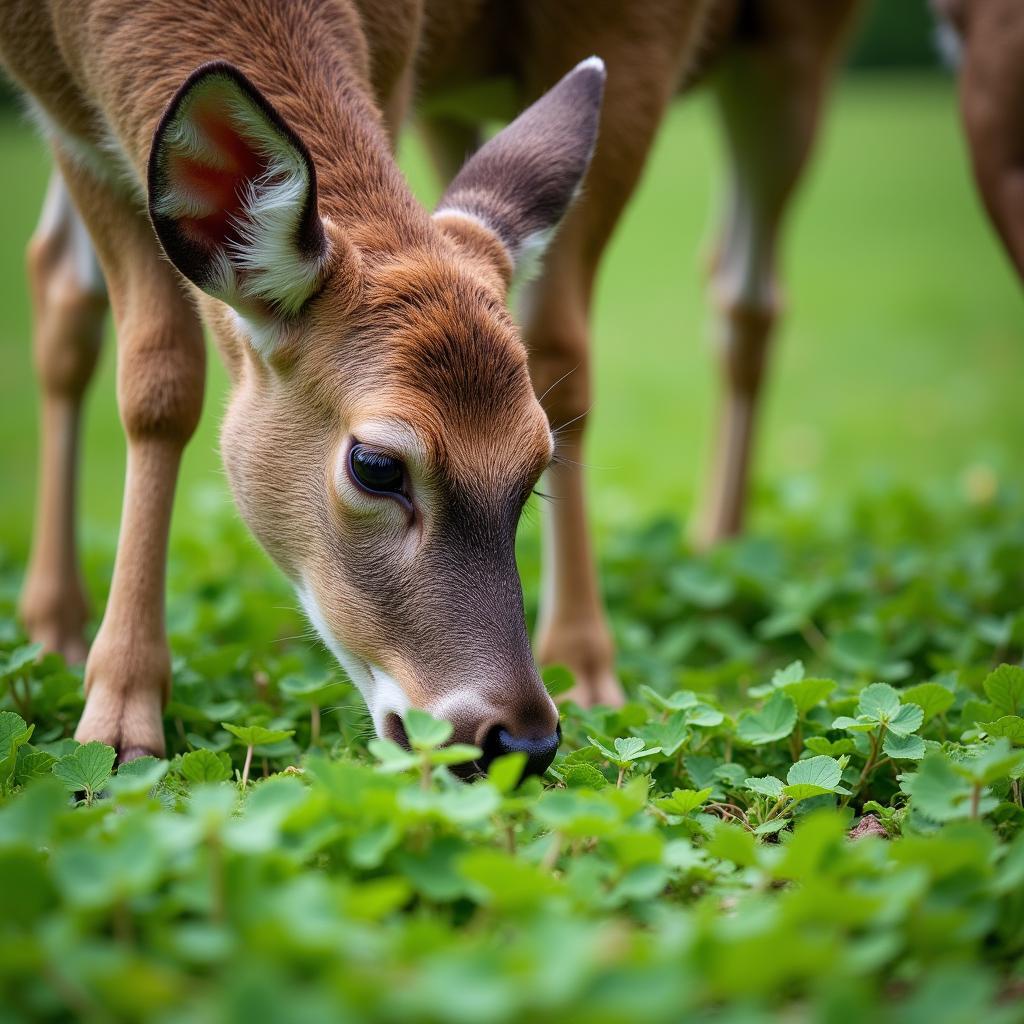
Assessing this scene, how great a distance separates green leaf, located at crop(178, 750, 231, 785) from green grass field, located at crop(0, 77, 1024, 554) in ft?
3.55

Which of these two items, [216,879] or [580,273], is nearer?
[216,879]

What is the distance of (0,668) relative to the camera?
148 inches

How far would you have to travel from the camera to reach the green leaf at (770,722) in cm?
345

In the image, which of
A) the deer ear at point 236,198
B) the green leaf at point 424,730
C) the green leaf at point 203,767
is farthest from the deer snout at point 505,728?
the deer ear at point 236,198

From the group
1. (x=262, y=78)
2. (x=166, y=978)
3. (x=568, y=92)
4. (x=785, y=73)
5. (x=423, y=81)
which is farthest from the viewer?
(x=785, y=73)

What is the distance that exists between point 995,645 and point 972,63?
7.33 feet

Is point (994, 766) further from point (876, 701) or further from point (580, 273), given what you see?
point (580, 273)

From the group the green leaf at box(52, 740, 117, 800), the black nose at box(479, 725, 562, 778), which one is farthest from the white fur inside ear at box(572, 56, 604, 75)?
the green leaf at box(52, 740, 117, 800)

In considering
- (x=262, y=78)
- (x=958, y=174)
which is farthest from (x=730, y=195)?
(x=958, y=174)

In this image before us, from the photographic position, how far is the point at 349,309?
337cm

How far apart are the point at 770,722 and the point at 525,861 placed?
3.64 ft

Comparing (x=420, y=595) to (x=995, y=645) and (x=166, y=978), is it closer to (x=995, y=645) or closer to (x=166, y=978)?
(x=166, y=978)

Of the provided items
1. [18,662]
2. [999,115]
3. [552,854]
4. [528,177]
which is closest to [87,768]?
[18,662]

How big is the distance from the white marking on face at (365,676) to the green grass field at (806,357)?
65cm
